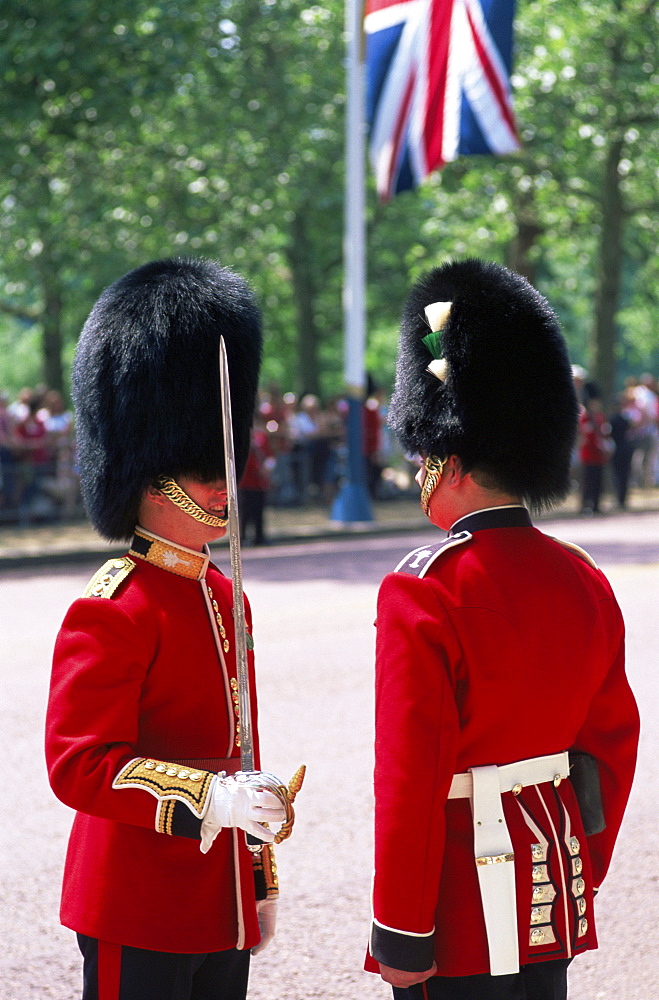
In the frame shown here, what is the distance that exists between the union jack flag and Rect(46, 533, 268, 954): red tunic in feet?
38.9

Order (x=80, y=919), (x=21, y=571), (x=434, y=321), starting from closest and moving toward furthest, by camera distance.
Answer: (x=80, y=919) → (x=434, y=321) → (x=21, y=571)

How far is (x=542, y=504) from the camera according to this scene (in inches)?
104

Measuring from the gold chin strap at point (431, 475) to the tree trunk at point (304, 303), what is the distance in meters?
25.0

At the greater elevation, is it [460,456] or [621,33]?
[621,33]

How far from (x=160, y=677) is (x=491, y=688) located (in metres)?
0.59

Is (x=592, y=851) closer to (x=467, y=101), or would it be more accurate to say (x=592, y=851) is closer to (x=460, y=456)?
(x=460, y=456)

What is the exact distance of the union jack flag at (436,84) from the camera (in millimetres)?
13656

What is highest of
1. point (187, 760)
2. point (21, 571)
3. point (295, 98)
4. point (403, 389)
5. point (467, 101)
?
point (295, 98)

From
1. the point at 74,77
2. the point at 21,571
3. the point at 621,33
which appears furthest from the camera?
the point at 621,33

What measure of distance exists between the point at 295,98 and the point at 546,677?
21.0 m

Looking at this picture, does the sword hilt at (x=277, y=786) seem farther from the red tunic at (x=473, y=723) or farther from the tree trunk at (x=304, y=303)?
the tree trunk at (x=304, y=303)

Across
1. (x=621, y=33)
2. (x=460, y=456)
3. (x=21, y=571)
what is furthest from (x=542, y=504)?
(x=621, y=33)

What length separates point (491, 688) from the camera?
93.3 inches

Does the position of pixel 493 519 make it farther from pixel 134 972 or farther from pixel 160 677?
pixel 134 972
